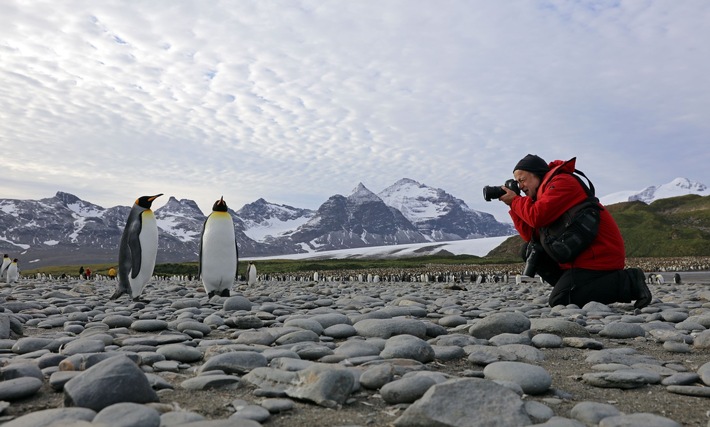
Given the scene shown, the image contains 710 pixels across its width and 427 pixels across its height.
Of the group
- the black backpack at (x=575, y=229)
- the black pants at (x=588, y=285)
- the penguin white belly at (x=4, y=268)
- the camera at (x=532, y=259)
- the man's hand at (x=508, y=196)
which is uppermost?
the man's hand at (x=508, y=196)

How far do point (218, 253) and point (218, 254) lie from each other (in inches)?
0.6

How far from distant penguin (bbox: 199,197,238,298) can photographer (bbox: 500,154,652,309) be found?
484 centimetres

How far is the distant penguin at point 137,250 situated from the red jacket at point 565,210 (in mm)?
6026

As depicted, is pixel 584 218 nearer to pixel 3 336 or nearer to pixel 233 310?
pixel 233 310

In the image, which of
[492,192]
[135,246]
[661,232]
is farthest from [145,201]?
[661,232]

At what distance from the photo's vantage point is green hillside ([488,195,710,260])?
5575 cm

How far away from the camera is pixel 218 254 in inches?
330

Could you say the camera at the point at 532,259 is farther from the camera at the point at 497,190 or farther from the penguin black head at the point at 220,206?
the penguin black head at the point at 220,206

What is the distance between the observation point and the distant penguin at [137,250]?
8375 mm

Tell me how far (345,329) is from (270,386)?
1507 mm

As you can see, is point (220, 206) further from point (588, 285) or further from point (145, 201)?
point (588, 285)

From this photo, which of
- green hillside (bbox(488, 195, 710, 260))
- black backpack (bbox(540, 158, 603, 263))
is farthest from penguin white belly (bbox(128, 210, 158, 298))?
green hillside (bbox(488, 195, 710, 260))

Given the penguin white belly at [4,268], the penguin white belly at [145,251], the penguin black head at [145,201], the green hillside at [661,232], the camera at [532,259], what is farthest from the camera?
the green hillside at [661,232]

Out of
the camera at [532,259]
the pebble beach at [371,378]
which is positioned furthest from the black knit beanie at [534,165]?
the pebble beach at [371,378]
